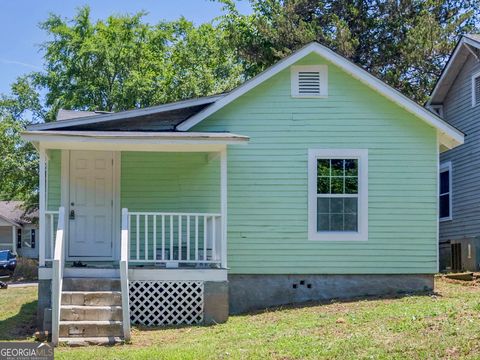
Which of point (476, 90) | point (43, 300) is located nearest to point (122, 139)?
point (43, 300)

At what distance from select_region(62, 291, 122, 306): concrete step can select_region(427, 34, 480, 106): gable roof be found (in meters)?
11.1

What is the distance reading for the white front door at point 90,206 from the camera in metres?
12.1

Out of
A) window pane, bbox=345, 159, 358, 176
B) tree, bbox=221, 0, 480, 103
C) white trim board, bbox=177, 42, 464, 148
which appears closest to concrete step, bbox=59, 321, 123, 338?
white trim board, bbox=177, 42, 464, 148

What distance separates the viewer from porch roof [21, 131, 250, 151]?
411 inches

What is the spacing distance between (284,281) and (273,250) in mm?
616

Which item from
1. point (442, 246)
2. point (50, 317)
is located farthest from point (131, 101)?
point (50, 317)

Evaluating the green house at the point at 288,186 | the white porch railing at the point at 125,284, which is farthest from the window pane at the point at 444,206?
the white porch railing at the point at 125,284

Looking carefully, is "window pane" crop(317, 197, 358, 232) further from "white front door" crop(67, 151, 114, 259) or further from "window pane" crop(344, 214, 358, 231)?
"white front door" crop(67, 151, 114, 259)

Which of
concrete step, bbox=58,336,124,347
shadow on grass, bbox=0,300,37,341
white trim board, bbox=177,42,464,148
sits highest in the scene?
white trim board, bbox=177,42,464,148

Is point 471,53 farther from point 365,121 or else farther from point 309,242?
point 309,242

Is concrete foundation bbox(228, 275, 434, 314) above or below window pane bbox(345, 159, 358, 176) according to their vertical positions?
below

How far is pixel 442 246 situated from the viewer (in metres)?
18.4

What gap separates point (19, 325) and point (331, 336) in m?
5.36

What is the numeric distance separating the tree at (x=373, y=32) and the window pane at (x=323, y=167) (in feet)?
40.0
